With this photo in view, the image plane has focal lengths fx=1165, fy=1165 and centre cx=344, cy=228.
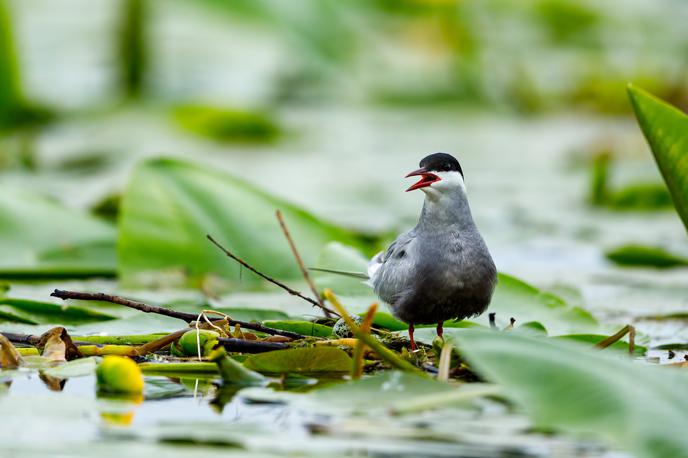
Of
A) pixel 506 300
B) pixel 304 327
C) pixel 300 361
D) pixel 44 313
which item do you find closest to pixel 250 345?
pixel 300 361

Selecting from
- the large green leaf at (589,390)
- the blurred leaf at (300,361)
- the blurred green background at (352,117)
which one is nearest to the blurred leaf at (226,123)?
the blurred green background at (352,117)

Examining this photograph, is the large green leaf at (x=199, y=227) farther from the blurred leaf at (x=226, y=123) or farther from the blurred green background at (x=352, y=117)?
the blurred leaf at (x=226, y=123)

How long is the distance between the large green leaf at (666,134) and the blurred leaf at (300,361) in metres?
0.81

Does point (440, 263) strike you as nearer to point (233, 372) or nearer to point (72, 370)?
point (233, 372)

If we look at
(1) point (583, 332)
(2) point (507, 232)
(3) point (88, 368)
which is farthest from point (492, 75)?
(3) point (88, 368)

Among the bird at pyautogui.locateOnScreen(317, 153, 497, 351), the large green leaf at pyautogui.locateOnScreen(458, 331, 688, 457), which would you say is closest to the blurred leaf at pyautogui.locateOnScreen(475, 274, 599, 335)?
the bird at pyautogui.locateOnScreen(317, 153, 497, 351)

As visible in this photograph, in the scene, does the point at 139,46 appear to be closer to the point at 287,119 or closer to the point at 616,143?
the point at 287,119

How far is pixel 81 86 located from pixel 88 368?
21.9 ft

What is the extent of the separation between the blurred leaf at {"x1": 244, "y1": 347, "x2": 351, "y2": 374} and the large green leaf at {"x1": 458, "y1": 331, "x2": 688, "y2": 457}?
536 millimetres

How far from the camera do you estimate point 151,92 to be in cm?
768

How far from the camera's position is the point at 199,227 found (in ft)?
11.9

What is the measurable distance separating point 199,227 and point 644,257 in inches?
65.3

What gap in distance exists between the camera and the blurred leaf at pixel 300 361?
2340 millimetres

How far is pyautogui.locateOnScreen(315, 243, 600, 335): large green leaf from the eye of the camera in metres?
3.00
